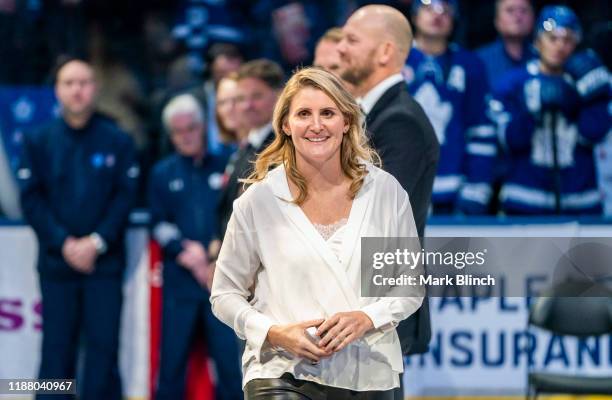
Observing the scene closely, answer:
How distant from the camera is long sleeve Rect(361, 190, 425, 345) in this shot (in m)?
4.55

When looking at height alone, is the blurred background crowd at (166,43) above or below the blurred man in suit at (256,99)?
above

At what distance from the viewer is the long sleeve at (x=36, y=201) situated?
780 cm

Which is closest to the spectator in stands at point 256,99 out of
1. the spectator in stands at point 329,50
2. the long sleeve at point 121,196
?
the spectator in stands at point 329,50

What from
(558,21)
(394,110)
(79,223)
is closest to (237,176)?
(394,110)

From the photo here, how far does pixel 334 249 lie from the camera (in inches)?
181

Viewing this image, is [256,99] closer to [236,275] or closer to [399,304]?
[236,275]

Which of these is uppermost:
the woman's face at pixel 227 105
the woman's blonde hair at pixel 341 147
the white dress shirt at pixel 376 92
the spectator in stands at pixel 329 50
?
the spectator in stands at pixel 329 50

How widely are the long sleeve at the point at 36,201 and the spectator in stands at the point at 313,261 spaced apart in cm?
330

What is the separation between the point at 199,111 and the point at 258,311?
3.87 m

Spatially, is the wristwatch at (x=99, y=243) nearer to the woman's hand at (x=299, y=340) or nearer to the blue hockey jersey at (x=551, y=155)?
the blue hockey jersey at (x=551, y=155)

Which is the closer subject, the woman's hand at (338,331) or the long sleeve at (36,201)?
the woman's hand at (338,331)

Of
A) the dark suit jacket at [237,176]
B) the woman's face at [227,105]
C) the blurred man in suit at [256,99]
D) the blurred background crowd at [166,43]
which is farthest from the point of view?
the blurred background crowd at [166,43]

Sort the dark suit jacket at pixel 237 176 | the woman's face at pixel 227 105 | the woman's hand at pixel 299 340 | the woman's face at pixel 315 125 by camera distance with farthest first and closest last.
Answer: the woman's face at pixel 227 105 < the dark suit jacket at pixel 237 176 < the woman's face at pixel 315 125 < the woman's hand at pixel 299 340

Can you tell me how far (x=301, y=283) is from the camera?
14.9ft
